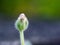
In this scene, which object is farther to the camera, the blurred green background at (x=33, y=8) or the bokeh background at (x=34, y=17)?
the blurred green background at (x=33, y=8)

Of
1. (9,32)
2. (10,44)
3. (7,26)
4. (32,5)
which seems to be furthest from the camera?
(32,5)

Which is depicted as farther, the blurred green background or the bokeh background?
the blurred green background

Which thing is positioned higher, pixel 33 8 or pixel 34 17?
pixel 33 8

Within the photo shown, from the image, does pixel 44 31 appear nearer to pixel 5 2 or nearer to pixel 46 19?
pixel 46 19

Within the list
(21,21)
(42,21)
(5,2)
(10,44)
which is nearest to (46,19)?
(42,21)
